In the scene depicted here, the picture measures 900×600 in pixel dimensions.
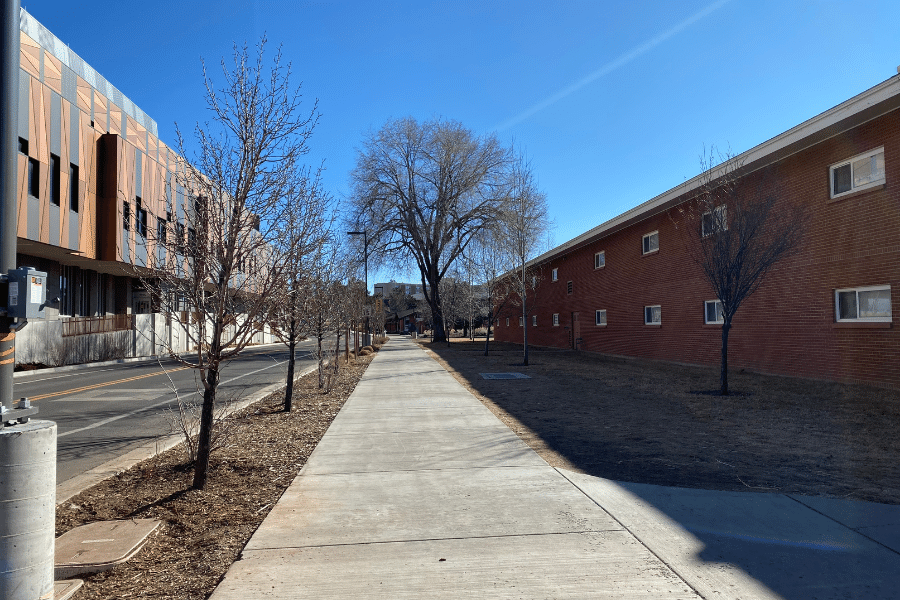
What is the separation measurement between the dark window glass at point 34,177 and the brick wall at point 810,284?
22352mm

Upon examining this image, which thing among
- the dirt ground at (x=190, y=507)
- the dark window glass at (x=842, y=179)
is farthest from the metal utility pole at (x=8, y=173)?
the dark window glass at (x=842, y=179)

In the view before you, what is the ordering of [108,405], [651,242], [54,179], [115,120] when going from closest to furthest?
[108,405]
[651,242]
[54,179]
[115,120]

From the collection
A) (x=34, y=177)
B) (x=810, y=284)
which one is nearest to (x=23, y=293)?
(x=810, y=284)

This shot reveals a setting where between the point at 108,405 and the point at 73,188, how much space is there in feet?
56.1

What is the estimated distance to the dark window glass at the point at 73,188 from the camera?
80.9ft

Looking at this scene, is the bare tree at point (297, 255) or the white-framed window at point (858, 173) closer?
the bare tree at point (297, 255)

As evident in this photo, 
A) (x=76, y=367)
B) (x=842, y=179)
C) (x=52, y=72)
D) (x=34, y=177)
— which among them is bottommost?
(x=76, y=367)

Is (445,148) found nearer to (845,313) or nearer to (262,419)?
(845,313)

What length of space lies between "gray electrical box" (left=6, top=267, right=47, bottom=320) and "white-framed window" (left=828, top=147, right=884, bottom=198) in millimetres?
14092

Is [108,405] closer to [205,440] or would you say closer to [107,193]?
[205,440]

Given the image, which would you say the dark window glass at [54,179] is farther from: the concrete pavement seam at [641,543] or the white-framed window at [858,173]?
the white-framed window at [858,173]

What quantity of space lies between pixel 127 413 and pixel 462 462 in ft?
24.1

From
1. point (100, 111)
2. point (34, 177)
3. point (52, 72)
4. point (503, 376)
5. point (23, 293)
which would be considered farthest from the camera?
point (100, 111)

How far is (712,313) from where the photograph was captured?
59.4 ft
